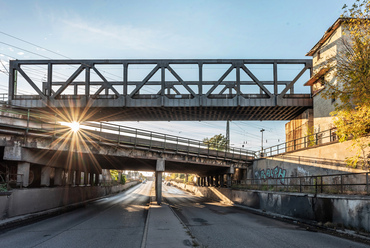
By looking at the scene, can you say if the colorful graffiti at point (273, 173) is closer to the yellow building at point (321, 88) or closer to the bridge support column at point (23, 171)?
the yellow building at point (321, 88)

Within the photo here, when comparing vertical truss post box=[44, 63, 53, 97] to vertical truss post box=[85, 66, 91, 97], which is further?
vertical truss post box=[85, 66, 91, 97]

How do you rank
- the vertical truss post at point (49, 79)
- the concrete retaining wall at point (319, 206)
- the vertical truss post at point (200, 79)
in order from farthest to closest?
the vertical truss post at point (49, 79), the vertical truss post at point (200, 79), the concrete retaining wall at point (319, 206)

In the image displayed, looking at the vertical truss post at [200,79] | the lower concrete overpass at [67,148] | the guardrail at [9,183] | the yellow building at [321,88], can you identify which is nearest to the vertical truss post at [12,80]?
the lower concrete overpass at [67,148]

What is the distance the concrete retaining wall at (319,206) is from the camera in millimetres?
13537

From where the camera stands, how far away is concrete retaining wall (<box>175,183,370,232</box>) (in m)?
13.5

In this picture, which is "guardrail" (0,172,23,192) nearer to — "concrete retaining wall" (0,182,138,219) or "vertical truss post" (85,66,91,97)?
"concrete retaining wall" (0,182,138,219)

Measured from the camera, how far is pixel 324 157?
2511 cm

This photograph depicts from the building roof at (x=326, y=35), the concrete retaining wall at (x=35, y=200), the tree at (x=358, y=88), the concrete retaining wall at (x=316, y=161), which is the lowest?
the concrete retaining wall at (x=35, y=200)

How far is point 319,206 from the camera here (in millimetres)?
16797

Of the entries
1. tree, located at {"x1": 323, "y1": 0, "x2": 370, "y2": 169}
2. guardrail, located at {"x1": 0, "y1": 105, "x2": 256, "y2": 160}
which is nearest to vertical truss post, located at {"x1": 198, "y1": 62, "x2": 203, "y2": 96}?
guardrail, located at {"x1": 0, "y1": 105, "x2": 256, "y2": 160}

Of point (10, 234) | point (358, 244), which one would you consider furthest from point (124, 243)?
point (358, 244)

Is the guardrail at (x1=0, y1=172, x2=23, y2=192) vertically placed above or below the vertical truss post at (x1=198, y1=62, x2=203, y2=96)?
below

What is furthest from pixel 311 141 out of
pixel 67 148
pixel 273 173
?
pixel 67 148

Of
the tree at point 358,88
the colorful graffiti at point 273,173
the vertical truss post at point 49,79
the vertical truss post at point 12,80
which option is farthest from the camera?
the vertical truss post at point 12,80
